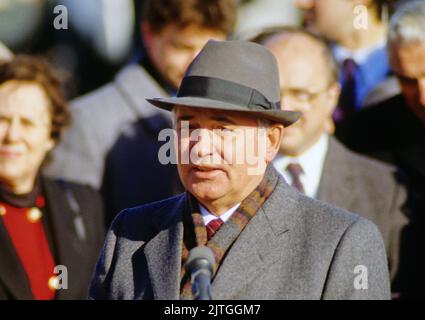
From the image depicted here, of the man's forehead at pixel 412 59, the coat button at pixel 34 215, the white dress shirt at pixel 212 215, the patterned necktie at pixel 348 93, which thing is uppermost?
the man's forehead at pixel 412 59

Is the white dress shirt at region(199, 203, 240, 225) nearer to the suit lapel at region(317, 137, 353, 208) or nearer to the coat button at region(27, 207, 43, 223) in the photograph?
the suit lapel at region(317, 137, 353, 208)

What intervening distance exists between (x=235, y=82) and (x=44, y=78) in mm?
2392

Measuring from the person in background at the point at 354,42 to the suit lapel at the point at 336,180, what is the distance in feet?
2.23

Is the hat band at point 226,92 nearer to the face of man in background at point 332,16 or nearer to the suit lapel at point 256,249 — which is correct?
the suit lapel at point 256,249

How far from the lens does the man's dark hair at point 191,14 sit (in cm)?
627

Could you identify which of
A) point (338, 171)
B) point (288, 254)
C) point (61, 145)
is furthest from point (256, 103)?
point (61, 145)

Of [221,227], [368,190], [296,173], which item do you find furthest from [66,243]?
[221,227]

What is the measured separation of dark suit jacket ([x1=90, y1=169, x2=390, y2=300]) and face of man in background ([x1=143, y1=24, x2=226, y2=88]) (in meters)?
2.13

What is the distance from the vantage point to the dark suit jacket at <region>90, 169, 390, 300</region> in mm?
3984

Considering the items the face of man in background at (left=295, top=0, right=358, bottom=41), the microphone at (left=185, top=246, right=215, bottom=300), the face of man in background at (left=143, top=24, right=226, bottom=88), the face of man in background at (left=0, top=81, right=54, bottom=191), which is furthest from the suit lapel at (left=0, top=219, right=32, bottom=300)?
the face of man in background at (left=295, top=0, right=358, bottom=41)

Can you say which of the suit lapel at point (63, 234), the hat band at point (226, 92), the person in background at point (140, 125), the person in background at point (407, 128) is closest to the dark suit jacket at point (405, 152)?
the person in background at point (407, 128)

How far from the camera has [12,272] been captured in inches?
224

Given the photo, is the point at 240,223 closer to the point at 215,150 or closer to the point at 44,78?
the point at 215,150
